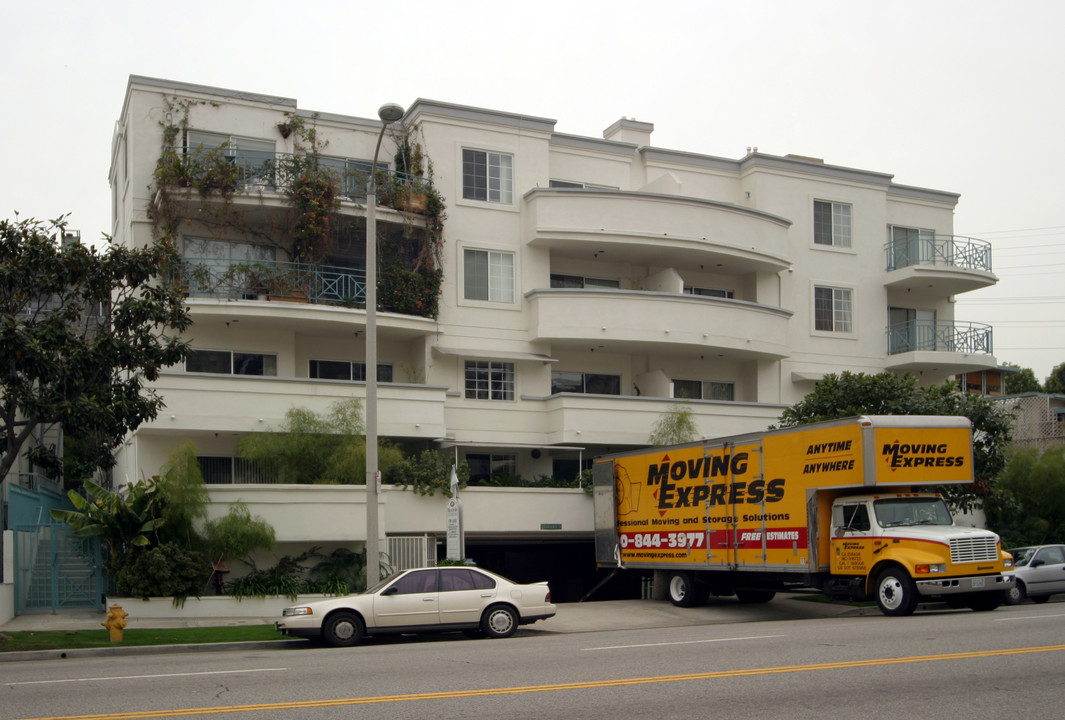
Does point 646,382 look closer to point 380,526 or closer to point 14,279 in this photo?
point 380,526

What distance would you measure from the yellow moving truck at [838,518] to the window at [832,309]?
1374cm

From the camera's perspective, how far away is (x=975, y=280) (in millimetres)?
36062

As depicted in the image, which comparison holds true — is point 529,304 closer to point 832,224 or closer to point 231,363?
point 231,363

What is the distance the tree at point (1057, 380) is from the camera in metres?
71.6

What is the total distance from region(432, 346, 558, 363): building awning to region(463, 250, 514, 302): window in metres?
1.60

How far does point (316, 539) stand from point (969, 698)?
17.1 m

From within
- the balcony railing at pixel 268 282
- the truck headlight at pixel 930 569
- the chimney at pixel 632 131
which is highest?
the chimney at pixel 632 131

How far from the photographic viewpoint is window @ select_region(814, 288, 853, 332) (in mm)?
35281

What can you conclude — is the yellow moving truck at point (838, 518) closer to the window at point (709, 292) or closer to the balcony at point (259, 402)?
the balcony at point (259, 402)

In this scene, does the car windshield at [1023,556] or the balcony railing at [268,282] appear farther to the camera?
the balcony railing at [268,282]

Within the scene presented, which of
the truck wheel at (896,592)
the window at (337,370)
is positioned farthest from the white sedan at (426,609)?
the window at (337,370)

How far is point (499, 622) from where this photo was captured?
18.4m

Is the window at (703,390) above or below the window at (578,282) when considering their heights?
below

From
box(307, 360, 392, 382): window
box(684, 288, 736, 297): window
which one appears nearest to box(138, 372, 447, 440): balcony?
box(307, 360, 392, 382): window
